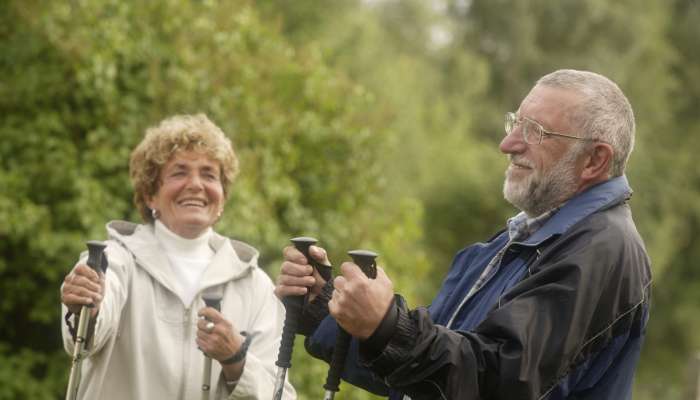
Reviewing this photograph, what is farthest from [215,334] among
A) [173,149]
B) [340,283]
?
[340,283]

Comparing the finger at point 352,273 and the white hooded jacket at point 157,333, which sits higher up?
the finger at point 352,273

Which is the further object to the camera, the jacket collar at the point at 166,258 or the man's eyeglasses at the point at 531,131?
the jacket collar at the point at 166,258

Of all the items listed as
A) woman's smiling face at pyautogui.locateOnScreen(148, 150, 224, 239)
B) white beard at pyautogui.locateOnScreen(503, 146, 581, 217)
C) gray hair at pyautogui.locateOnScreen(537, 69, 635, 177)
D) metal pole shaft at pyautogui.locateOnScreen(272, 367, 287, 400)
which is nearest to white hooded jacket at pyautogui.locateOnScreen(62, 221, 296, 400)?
woman's smiling face at pyautogui.locateOnScreen(148, 150, 224, 239)

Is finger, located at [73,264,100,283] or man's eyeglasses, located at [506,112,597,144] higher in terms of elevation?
man's eyeglasses, located at [506,112,597,144]

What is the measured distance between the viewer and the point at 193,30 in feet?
27.3

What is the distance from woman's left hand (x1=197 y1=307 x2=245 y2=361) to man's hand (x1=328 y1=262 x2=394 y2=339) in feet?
4.22

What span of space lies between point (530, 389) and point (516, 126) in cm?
90

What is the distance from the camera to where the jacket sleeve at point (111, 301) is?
4051mm

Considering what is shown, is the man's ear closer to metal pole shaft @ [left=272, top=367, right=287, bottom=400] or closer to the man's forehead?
the man's forehead

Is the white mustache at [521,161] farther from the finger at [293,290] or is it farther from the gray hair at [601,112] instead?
the finger at [293,290]

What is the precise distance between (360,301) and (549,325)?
52 cm

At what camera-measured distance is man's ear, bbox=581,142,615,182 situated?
3.16 metres

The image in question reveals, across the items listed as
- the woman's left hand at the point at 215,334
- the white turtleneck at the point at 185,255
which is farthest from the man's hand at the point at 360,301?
the white turtleneck at the point at 185,255

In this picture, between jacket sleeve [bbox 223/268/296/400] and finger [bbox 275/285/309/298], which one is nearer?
finger [bbox 275/285/309/298]
